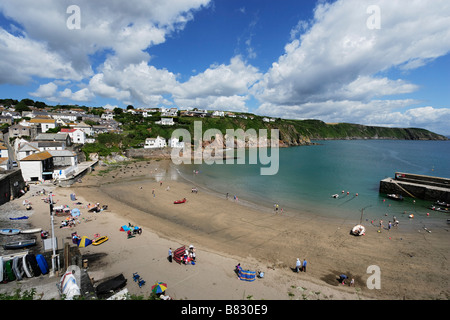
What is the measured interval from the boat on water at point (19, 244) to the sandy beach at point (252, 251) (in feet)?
7.41

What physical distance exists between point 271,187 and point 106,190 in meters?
28.7

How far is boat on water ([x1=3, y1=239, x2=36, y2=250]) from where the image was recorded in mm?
15433

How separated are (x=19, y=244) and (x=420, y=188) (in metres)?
52.2

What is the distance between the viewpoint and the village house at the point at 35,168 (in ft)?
109

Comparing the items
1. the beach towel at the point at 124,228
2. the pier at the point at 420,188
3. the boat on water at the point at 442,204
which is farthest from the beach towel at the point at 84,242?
the boat on water at the point at 442,204

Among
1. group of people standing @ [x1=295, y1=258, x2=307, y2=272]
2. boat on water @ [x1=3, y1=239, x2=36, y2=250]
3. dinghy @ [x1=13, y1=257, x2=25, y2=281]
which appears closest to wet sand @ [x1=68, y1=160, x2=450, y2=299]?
group of people standing @ [x1=295, y1=258, x2=307, y2=272]

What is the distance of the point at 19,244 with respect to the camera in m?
15.7

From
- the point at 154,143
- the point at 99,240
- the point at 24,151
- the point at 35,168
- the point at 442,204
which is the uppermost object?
the point at 154,143

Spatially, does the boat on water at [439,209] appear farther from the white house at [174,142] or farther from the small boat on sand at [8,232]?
the white house at [174,142]

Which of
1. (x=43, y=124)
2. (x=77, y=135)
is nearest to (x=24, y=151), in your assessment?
(x=77, y=135)

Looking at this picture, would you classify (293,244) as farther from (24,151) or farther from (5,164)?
(24,151)

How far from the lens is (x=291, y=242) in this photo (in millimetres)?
19484
